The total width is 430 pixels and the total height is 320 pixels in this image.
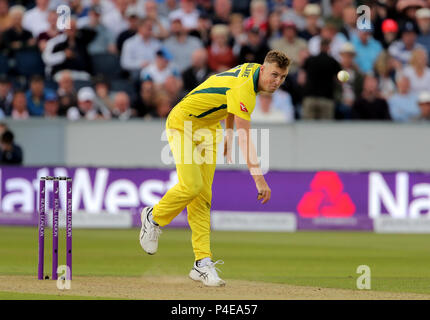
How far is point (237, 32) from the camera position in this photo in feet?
67.8

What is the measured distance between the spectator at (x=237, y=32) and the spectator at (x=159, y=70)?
1.43 m

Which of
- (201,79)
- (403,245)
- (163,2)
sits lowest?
(403,245)

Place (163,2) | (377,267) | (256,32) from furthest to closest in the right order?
(163,2), (256,32), (377,267)

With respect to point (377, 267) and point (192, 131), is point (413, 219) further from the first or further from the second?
point (192, 131)

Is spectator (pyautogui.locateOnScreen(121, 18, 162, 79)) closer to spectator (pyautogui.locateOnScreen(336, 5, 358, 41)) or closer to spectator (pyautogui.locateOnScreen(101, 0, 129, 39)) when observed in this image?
spectator (pyautogui.locateOnScreen(101, 0, 129, 39))

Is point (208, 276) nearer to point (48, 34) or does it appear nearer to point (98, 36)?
point (48, 34)

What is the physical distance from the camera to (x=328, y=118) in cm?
1914

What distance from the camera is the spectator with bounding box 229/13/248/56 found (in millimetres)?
20359

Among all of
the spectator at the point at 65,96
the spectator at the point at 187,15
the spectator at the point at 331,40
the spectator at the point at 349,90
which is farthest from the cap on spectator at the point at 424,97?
the spectator at the point at 65,96

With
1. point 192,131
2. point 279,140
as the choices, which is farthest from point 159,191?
point 192,131

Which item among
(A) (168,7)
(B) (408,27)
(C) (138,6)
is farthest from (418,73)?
(C) (138,6)

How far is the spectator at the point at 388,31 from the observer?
2055 centimetres

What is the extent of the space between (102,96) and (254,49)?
10.5 ft
